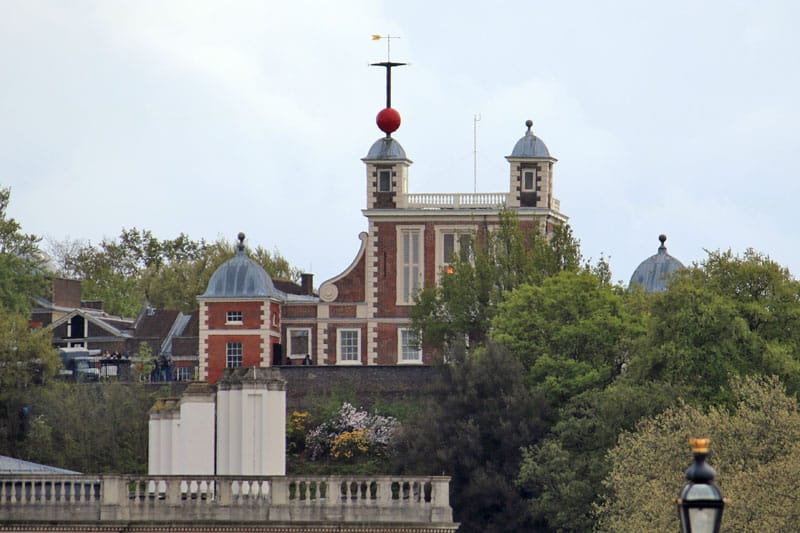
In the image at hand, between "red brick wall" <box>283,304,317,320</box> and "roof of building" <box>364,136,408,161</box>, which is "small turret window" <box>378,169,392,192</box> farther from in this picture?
"red brick wall" <box>283,304,317,320</box>

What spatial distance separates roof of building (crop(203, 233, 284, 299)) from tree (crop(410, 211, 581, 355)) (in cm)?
711

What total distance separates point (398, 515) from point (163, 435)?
7.18m

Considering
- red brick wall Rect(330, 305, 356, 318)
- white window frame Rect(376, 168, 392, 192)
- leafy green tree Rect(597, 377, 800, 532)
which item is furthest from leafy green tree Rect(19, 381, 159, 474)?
leafy green tree Rect(597, 377, 800, 532)

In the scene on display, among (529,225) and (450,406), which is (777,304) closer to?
(450,406)

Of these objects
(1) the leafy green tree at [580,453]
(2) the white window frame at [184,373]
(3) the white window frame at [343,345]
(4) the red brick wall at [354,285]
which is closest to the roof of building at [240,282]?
(4) the red brick wall at [354,285]

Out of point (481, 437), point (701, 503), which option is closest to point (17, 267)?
point (481, 437)

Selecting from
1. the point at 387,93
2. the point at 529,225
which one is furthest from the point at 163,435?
the point at 387,93

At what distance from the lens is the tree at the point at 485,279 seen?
97375mm

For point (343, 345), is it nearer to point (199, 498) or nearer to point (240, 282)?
point (240, 282)

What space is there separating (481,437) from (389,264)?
24224 millimetres

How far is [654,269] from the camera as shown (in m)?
114

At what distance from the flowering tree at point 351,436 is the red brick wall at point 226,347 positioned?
7.04 metres

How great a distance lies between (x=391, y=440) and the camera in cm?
8919

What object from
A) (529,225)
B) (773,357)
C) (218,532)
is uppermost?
(529,225)
